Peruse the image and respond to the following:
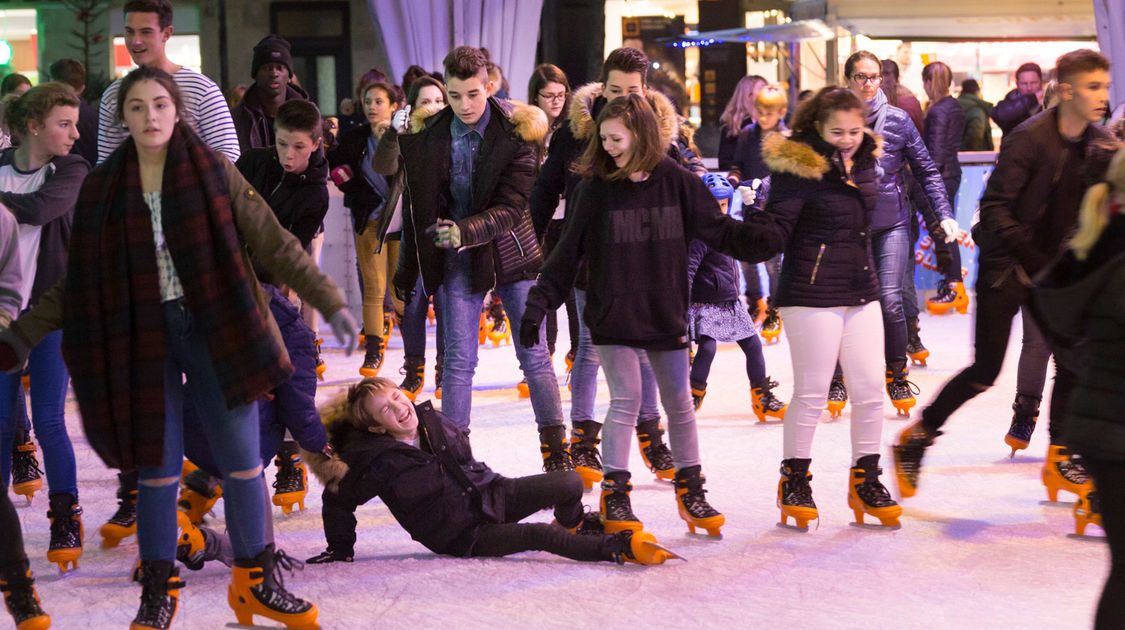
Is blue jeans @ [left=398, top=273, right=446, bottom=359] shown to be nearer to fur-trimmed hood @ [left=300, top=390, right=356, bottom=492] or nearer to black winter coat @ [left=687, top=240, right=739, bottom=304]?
black winter coat @ [left=687, top=240, right=739, bottom=304]

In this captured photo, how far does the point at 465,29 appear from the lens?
10.6 metres

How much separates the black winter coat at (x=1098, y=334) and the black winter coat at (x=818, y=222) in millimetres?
1602

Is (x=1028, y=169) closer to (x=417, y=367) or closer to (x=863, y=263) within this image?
(x=863, y=263)

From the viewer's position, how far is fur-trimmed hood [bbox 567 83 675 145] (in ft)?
15.5

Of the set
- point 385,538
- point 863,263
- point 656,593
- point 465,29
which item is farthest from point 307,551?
point 465,29

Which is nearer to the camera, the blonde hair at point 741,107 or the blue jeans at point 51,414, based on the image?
the blue jeans at point 51,414

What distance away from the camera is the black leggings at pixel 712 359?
6422 mm

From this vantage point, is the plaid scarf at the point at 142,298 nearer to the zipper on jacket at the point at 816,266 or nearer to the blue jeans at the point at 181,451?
the blue jeans at the point at 181,451

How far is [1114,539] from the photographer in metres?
2.76

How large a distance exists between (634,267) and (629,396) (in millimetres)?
444

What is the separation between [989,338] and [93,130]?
13.1ft

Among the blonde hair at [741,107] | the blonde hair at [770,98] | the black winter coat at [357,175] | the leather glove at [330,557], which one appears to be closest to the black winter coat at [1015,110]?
the blonde hair at [741,107]

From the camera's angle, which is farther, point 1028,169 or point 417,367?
point 417,367

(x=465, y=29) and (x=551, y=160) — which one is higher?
(x=465, y=29)
